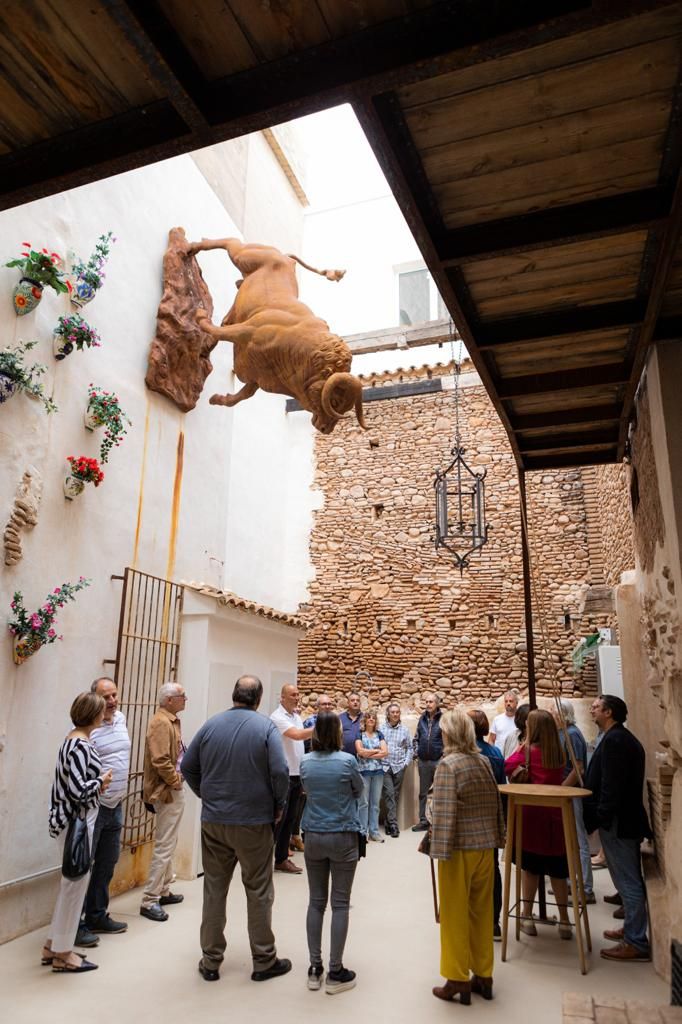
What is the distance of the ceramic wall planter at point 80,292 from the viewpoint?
A: 17.6ft

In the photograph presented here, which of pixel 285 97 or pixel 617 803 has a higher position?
pixel 285 97

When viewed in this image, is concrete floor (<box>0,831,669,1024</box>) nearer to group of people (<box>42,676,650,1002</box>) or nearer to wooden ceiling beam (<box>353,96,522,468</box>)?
group of people (<box>42,676,650,1002</box>)

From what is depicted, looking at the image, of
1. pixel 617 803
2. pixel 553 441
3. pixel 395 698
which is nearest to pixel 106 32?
pixel 553 441

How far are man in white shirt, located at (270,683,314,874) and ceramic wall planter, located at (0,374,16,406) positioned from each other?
332 cm

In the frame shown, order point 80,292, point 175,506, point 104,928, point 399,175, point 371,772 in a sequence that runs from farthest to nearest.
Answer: point 371,772 < point 175,506 < point 80,292 < point 104,928 < point 399,175

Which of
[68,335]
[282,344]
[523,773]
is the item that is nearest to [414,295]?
[282,344]

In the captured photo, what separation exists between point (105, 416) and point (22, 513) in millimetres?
1184

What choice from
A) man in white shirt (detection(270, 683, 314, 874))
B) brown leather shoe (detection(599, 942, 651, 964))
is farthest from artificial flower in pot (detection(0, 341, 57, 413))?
brown leather shoe (detection(599, 942, 651, 964))

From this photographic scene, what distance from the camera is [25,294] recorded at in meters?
4.71

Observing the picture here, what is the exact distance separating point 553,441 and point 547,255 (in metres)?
2.27

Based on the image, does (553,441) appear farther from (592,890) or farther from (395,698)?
(395,698)

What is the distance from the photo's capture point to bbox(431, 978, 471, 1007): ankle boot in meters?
3.41

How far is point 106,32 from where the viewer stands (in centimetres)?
181

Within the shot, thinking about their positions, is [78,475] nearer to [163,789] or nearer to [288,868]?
[163,789]
